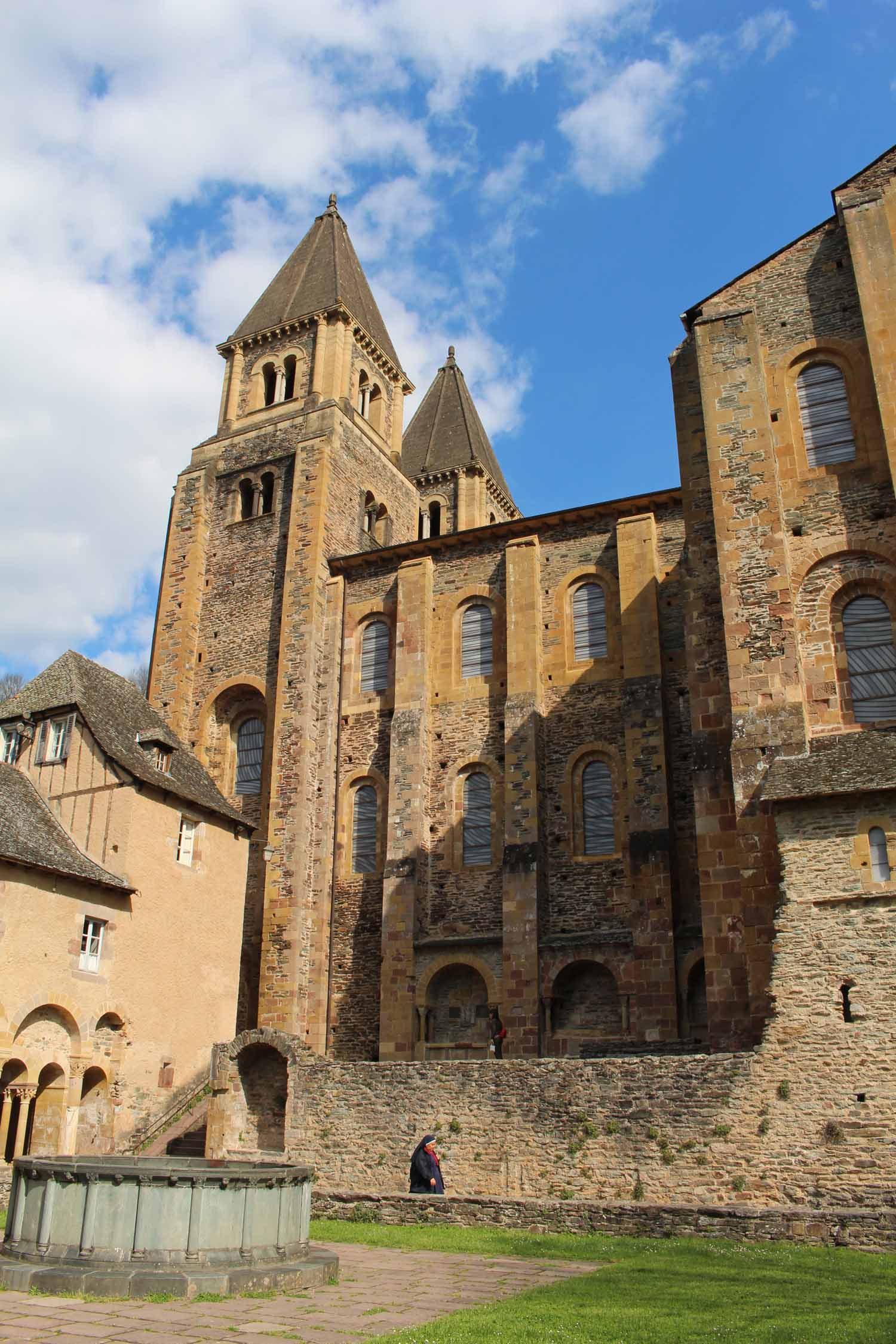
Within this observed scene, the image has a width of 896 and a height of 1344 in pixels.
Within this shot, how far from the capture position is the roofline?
2919cm

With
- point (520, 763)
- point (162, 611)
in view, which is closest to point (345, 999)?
point (520, 763)

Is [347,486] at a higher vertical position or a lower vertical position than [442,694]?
higher

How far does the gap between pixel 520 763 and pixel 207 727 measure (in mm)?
→ 10261

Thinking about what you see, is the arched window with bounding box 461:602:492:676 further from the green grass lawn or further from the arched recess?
the green grass lawn

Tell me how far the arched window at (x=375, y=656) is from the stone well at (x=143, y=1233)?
72.6 feet

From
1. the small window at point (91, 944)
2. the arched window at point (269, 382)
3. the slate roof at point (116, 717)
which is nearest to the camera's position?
the small window at point (91, 944)

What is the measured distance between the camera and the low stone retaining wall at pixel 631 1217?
1213 cm

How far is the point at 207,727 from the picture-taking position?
106ft

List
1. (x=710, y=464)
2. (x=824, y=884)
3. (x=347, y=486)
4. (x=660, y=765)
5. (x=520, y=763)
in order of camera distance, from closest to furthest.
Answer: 1. (x=824, y=884)
2. (x=710, y=464)
3. (x=660, y=765)
4. (x=520, y=763)
5. (x=347, y=486)

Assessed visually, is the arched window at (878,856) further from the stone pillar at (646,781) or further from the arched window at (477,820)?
the arched window at (477,820)

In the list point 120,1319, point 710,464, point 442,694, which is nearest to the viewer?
point 120,1319

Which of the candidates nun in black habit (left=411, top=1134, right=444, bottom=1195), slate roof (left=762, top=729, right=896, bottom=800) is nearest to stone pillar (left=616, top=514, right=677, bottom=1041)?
slate roof (left=762, top=729, right=896, bottom=800)

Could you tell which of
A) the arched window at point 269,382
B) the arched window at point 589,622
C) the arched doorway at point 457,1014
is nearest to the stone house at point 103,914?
the arched doorway at point 457,1014

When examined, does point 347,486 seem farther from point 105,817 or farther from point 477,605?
point 105,817
